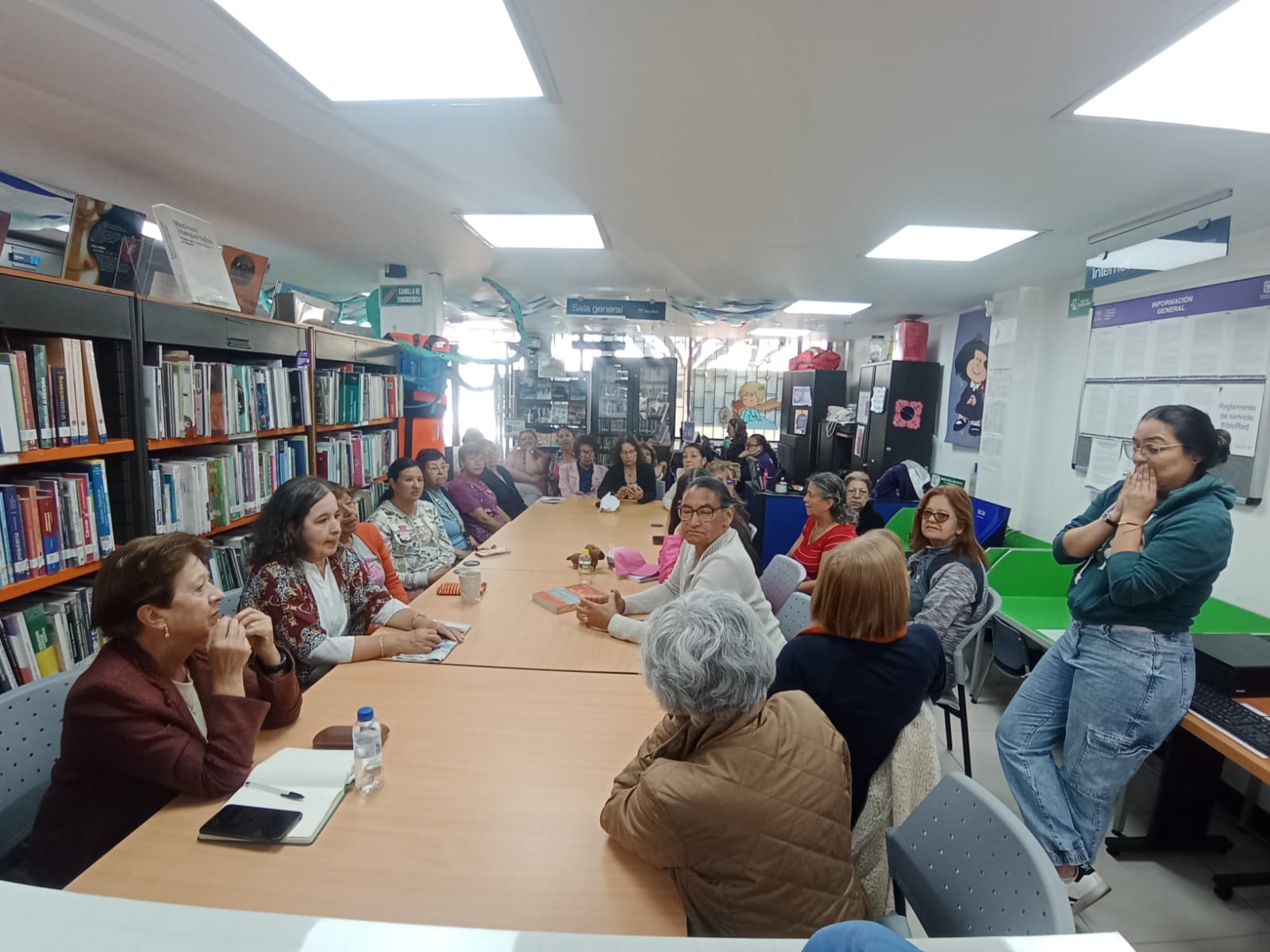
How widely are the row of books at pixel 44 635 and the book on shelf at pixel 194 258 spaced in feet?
4.32

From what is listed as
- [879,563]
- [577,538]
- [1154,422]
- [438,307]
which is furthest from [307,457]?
[1154,422]

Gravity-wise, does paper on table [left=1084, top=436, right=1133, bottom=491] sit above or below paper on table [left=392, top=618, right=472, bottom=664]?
above

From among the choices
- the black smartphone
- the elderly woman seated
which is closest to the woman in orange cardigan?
the black smartphone

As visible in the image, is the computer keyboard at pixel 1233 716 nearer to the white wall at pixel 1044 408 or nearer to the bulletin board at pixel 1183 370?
the bulletin board at pixel 1183 370

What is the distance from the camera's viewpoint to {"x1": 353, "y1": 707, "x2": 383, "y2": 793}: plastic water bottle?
4.58ft

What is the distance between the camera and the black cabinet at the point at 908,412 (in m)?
6.39

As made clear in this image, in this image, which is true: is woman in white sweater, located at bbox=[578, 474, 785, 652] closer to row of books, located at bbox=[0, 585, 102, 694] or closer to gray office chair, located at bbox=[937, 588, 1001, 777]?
gray office chair, located at bbox=[937, 588, 1001, 777]

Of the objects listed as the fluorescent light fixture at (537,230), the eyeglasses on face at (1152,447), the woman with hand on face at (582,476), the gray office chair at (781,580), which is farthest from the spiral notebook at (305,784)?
the woman with hand on face at (582,476)

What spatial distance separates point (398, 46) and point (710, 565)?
193cm

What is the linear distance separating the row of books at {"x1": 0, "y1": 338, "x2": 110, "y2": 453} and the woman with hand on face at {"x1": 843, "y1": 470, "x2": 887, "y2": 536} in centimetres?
432

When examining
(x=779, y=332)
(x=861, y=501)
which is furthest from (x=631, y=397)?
(x=861, y=501)

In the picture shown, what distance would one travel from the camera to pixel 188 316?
8.26ft

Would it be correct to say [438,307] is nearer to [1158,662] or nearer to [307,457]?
[307,457]

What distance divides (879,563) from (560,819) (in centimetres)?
Answer: 102
